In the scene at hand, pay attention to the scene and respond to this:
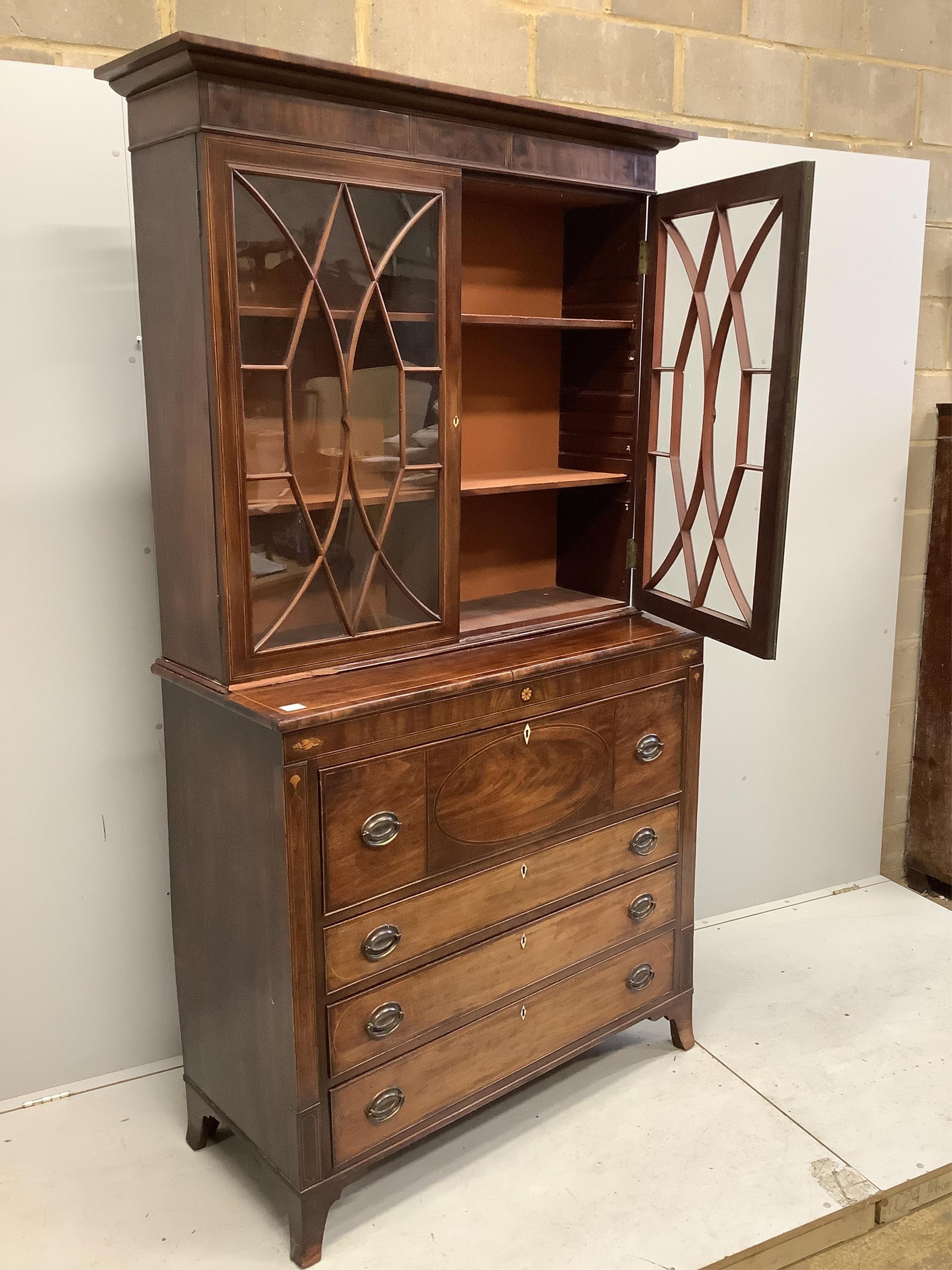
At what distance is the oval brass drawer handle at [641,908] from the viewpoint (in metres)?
2.22

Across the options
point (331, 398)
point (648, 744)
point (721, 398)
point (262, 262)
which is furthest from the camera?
point (721, 398)

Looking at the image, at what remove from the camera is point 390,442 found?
5.98 ft

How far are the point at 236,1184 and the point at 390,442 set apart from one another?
4.44 feet

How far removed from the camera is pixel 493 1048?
204 centimetres

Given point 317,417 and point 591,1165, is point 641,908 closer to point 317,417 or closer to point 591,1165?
point 591,1165

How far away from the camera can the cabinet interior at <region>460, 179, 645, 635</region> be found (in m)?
2.19

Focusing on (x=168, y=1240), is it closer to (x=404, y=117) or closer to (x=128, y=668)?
(x=128, y=668)

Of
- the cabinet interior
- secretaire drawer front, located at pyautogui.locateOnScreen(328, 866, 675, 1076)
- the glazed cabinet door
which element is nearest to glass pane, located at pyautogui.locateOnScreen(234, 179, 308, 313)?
the glazed cabinet door

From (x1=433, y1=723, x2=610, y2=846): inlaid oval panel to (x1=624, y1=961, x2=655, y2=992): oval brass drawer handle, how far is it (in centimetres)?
42

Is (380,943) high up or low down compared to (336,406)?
down

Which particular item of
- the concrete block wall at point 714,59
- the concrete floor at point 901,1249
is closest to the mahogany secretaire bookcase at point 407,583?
the concrete block wall at point 714,59

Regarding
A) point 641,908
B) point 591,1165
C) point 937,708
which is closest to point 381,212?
point 641,908

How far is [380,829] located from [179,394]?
752mm

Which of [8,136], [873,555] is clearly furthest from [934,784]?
[8,136]
